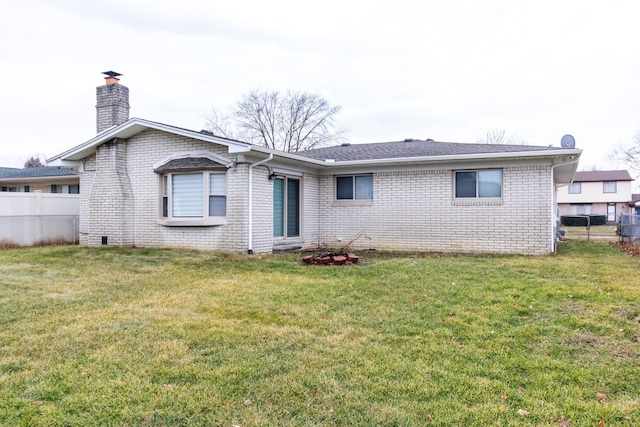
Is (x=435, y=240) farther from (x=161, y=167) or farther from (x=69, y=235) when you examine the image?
(x=69, y=235)

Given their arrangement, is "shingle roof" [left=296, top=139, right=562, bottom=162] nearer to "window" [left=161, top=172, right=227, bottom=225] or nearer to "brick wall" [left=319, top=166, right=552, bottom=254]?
"brick wall" [left=319, top=166, right=552, bottom=254]

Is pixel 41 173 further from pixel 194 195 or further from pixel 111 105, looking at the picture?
pixel 194 195

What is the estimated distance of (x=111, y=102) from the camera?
1302 cm

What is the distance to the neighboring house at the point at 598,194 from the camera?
44.6 metres

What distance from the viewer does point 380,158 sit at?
12.3 metres

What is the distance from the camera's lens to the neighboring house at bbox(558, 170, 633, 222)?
44.6 meters

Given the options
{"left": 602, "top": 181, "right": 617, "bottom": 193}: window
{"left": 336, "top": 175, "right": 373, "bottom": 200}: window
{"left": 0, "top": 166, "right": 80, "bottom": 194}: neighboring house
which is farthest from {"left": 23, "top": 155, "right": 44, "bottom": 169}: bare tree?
{"left": 602, "top": 181, "right": 617, "bottom": 193}: window

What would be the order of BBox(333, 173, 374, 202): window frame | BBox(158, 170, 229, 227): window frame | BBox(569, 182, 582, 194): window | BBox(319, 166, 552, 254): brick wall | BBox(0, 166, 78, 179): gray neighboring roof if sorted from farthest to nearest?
BBox(569, 182, 582, 194): window, BBox(0, 166, 78, 179): gray neighboring roof, BBox(333, 173, 374, 202): window frame, BBox(319, 166, 552, 254): brick wall, BBox(158, 170, 229, 227): window frame

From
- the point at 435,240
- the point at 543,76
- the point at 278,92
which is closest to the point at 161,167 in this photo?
the point at 435,240

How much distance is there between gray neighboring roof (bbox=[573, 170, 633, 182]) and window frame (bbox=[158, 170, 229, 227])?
145ft

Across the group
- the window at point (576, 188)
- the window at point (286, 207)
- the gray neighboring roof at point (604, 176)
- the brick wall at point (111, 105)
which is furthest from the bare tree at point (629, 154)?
the brick wall at point (111, 105)

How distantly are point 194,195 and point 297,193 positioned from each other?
3025 millimetres

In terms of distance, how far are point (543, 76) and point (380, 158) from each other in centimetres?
874

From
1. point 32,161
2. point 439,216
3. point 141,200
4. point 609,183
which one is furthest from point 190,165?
point 609,183
